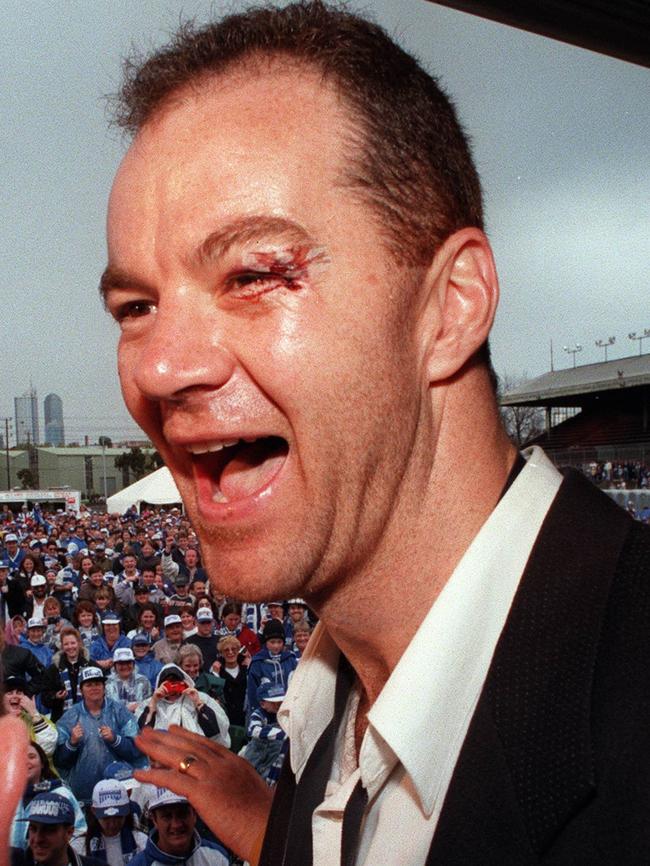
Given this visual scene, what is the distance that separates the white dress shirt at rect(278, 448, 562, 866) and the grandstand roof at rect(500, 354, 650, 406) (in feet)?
110

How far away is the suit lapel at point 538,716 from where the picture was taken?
0.87 meters

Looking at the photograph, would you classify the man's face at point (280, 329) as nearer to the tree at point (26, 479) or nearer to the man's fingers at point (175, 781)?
the man's fingers at point (175, 781)

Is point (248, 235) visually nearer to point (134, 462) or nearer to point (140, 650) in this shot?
point (140, 650)

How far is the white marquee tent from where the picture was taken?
1190 inches

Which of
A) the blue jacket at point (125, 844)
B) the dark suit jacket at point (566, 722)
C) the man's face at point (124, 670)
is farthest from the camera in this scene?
the man's face at point (124, 670)

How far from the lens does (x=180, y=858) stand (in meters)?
5.17

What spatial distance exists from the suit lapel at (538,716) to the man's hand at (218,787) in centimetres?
98

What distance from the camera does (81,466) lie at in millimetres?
78000

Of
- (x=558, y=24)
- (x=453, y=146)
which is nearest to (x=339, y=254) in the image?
(x=453, y=146)

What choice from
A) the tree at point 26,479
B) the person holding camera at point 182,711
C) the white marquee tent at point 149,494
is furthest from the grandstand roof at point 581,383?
the tree at point 26,479

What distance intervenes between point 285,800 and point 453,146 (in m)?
1.14

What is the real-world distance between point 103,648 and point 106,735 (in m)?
2.56

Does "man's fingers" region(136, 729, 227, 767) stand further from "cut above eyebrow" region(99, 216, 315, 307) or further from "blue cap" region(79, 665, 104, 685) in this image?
"blue cap" region(79, 665, 104, 685)

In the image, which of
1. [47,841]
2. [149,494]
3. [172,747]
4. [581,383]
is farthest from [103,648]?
[581,383]
